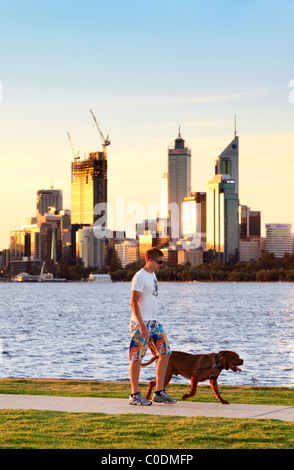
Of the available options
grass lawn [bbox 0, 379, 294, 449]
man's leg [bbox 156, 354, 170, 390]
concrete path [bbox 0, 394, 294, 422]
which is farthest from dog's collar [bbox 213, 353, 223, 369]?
grass lawn [bbox 0, 379, 294, 449]

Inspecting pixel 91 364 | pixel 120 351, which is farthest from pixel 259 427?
pixel 120 351

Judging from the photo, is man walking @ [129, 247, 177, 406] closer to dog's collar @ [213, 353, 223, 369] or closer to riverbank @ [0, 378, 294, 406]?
dog's collar @ [213, 353, 223, 369]

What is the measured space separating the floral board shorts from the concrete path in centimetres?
85

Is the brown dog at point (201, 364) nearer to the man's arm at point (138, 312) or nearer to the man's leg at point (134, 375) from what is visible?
the man's leg at point (134, 375)

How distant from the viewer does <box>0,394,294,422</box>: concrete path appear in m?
11.5

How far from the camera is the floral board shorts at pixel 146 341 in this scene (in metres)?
12.1

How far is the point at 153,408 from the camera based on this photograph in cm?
1208

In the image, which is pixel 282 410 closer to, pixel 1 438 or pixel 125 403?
pixel 125 403

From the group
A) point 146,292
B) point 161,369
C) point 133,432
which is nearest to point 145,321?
point 146,292

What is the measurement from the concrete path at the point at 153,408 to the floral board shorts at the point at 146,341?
33.7 inches

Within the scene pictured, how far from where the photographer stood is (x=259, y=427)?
33.2ft

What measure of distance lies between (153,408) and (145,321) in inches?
54.4

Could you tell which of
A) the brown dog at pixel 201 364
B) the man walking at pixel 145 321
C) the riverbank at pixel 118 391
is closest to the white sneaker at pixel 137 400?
the man walking at pixel 145 321

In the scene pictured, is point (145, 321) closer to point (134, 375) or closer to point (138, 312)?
point (138, 312)
